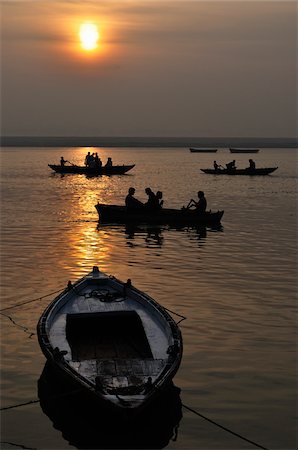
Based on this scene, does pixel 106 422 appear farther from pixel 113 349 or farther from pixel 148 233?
pixel 148 233

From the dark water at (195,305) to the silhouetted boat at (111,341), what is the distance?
0.82 meters

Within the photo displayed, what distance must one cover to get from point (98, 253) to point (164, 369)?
1663cm

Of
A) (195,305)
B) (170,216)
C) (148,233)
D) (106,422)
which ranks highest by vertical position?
(170,216)

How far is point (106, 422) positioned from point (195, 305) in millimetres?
8213

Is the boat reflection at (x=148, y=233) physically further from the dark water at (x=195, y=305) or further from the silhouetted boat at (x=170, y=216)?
the silhouetted boat at (x=170, y=216)

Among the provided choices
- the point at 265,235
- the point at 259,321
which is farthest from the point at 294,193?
the point at 259,321

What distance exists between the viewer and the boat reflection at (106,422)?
12.0m

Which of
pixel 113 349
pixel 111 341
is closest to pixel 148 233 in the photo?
pixel 111 341

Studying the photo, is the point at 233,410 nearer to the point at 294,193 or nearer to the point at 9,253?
the point at 9,253

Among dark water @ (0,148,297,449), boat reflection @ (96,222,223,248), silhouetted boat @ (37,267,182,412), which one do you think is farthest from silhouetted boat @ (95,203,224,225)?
silhouetted boat @ (37,267,182,412)

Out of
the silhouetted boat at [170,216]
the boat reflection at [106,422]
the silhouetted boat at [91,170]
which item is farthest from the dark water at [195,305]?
the silhouetted boat at [91,170]

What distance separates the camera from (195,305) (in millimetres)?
20234

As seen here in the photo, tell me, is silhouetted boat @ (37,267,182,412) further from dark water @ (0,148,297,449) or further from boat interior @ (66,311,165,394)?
dark water @ (0,148,297,449)

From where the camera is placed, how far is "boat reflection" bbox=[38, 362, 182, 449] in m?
12.0
